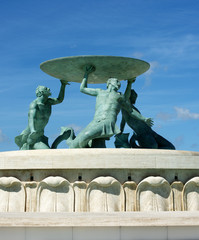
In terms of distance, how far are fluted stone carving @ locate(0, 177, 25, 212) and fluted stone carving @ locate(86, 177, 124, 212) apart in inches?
46.8

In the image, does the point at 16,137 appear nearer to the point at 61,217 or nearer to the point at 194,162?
the point at 194,162

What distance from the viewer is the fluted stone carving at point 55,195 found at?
8.42 m

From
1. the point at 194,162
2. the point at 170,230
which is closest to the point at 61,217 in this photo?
the point at 170,230

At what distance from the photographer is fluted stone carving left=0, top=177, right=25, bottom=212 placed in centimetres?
862

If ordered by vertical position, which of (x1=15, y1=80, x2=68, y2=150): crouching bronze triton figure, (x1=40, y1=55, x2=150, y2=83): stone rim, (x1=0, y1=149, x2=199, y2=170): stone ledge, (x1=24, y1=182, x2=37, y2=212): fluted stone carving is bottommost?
(x1=24, y1=182, x2=37, y2=212): fluted stone carving

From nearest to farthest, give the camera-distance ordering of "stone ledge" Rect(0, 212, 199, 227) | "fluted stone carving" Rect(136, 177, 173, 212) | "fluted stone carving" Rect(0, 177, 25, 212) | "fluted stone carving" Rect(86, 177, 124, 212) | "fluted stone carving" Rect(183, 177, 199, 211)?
1. "stone ledge" Rect(0, 212, 199, 227)
2. "fluted stone carving" Rect(86, 177, 124, 212)
3. "fluted stone carving" Rect(136, 177, 173, 212)
4. "fluted stone carving" Rect(0, 177, 25, 212)
5. "fluted stone carving" Rect(183, 177, 199, 211)

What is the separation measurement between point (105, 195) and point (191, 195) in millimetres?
1574

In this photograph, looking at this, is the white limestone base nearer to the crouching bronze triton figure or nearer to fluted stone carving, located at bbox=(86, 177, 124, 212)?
fluted stone carving, located at bbox=(86, 177, 124, 212)

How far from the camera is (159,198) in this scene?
8586 mm

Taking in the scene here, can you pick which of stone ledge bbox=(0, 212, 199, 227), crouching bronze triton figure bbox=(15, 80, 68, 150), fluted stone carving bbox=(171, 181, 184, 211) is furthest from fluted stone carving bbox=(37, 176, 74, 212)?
crouching bronze triton figure bbox=(15, 80, 68, 150)

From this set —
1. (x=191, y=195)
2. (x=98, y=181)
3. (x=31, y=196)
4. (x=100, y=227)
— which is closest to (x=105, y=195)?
(x=98, y=181)

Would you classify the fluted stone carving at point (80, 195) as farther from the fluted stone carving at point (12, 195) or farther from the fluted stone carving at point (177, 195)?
the fluted stone carving at point (177, 195)

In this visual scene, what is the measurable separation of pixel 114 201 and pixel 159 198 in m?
0.80

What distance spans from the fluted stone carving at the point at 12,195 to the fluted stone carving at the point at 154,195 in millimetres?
2035
